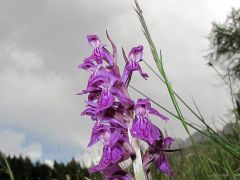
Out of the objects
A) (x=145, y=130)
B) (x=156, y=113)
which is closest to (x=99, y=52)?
(x=156, y=113)

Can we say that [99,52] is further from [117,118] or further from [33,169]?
[33,169]

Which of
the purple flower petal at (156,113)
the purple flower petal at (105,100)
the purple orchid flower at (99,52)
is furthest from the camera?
the purple orchid flower at (99,52)

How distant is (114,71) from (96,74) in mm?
146

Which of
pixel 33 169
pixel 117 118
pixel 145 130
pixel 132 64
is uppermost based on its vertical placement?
pixel 33 169

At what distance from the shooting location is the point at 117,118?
2518mm

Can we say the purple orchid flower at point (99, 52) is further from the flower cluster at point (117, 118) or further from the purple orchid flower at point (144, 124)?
the purple orchid flower at point (144, 124)

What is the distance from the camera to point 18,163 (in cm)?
1548

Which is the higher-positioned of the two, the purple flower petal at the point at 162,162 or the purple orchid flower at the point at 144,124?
the purple orchid flower at the point at 144,124

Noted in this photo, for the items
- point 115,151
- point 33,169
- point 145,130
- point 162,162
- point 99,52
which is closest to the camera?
point 145,130

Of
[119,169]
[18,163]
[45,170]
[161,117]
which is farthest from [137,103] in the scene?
[45,170]

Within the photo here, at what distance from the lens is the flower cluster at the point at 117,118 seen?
8.17 feet

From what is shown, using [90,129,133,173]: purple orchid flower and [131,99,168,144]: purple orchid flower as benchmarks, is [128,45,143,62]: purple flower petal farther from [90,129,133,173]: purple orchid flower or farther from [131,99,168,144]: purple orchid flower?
[90,129,133,173]: purple orchid flower

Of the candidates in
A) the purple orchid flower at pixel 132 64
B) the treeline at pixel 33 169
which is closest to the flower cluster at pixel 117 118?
the purple orchid flower at pixel 132 64

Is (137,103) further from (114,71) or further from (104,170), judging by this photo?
(104,170)
